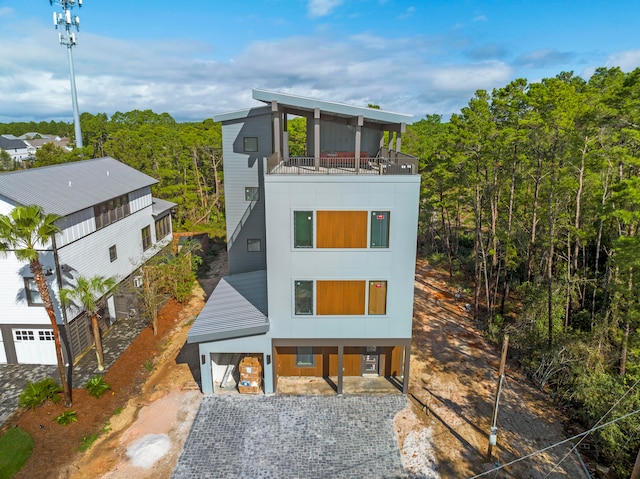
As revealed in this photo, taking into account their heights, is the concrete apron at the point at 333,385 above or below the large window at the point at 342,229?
below

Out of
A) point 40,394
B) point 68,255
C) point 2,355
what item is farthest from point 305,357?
point 2,355

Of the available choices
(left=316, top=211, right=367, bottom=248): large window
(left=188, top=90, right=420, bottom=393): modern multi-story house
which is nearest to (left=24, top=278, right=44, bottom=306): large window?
(left=188, top=90, right=420, bottom=393): modern multi-story house

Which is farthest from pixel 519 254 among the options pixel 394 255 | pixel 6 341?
pixel 6 341

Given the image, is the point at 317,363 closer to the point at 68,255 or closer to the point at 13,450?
the point at 13,450

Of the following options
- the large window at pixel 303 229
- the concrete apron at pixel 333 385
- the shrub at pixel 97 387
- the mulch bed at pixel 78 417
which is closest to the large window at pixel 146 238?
the mulch bed at pixel 78 417

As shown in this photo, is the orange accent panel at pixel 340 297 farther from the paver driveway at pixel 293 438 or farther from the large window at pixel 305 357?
the paver driveway at pixel 293 438

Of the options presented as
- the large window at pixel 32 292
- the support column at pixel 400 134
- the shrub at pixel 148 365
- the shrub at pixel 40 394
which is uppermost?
the support column at pixel 400 134
